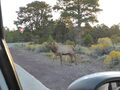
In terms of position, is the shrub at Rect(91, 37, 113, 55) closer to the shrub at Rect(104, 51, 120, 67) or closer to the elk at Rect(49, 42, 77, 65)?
the elk at Rect(49, 42, 77, 65)

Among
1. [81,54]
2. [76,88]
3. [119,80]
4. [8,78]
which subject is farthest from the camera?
[81,54]

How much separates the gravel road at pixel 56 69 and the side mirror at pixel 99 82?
22.5 feet

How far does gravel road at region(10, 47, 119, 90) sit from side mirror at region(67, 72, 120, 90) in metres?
6.86

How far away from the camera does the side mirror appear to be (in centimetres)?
165

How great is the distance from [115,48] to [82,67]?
2.26 m

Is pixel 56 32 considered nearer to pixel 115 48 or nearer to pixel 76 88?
pixel 115 48

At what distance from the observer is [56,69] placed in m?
11.8

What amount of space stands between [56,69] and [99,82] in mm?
10141

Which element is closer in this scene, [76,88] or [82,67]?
[76,88]

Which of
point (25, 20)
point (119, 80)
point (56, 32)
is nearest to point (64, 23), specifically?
point (56, 32)

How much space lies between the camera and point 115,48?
45.9 ft

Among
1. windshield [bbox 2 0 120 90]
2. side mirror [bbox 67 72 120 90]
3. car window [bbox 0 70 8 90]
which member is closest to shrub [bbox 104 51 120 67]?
windshield [bbox 2 0 120 90]

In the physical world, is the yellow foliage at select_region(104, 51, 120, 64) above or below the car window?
below

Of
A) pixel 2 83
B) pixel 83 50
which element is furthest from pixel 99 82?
pixel 83 50
